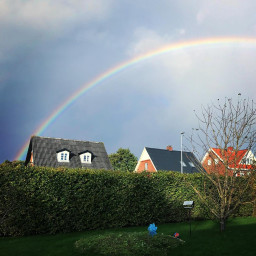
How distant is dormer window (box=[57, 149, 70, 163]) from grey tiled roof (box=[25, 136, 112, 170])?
331mm

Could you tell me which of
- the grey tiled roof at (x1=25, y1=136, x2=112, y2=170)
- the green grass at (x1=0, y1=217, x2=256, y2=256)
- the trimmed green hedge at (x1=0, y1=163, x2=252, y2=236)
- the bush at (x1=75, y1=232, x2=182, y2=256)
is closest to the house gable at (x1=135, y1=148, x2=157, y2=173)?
the grey tiled roof at (x1=25, y1=136, x2=112, y2=170)

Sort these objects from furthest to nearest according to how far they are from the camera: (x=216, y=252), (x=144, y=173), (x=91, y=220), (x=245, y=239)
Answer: (x=144, y=173)
(x=91, y=220)
(x=245, y=239)
(x=216, y=252)

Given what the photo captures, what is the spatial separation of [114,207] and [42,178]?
12.7ft

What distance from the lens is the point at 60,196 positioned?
40.3ft

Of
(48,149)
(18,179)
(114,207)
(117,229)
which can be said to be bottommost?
(117,229)

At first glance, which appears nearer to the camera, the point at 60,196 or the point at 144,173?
the point at 60,196

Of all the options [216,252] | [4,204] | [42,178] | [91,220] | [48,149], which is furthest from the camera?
[48,149]

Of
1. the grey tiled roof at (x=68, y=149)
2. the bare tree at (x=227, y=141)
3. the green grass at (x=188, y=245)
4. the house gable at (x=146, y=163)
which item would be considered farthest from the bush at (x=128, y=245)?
the house gable at (x=146, y=163)

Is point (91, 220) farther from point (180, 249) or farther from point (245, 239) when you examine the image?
point (245, 239)

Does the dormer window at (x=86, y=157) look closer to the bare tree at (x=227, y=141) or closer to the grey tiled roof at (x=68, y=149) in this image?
the grey tiled roof at (x=68, y=149)

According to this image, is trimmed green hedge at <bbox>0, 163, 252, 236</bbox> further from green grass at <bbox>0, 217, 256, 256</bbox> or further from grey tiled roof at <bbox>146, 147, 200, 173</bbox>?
grey tiled roof at <bbox>146, 147, 200, 173</bbox>

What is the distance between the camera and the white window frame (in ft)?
98.6

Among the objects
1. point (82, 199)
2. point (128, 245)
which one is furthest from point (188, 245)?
point (82, 199)

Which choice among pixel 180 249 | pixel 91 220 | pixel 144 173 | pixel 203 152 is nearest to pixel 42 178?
pixel 91 220
